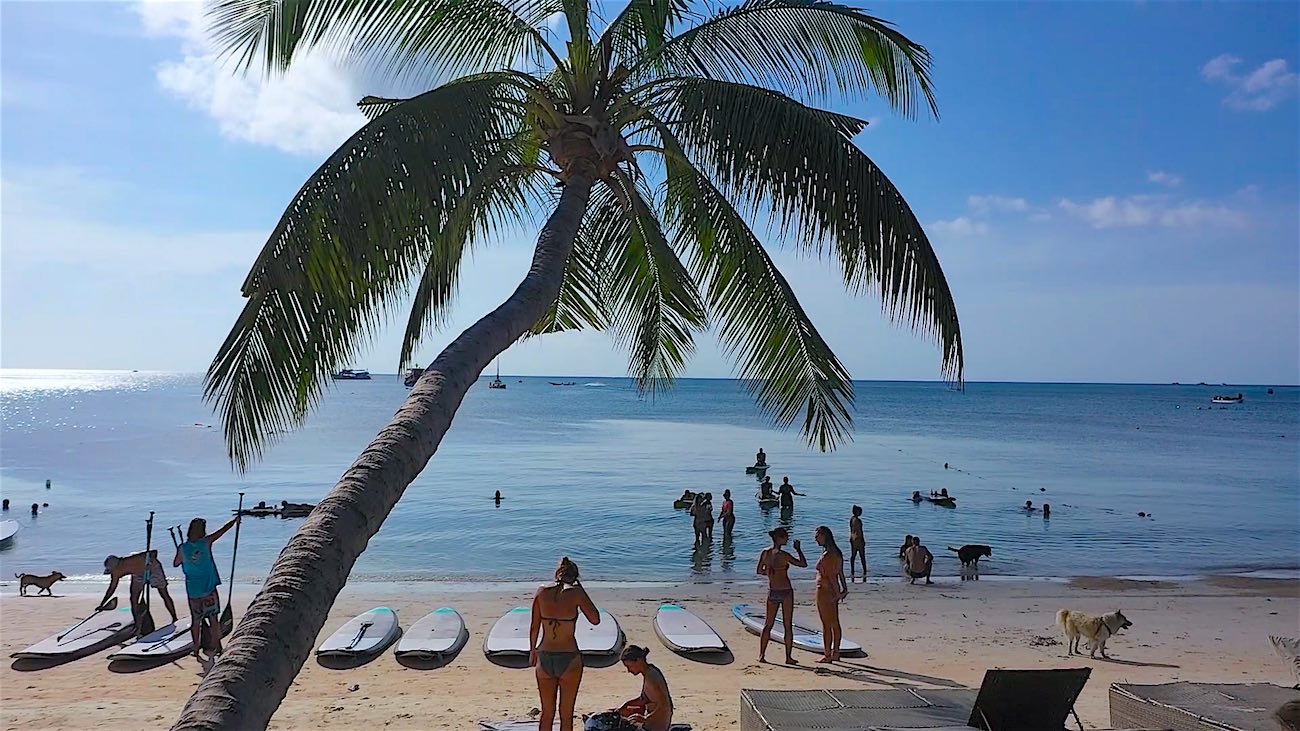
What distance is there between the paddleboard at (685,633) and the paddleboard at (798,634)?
62cm

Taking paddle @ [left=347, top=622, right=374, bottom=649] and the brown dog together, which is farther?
the brown dog

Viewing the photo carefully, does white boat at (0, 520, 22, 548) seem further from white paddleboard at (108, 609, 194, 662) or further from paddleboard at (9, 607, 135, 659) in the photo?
white paddleboard at (108, 609, 194, 662)

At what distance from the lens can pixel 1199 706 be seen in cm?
572

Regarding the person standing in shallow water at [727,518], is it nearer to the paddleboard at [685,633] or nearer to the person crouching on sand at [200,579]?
the paddleboard at [685,633]

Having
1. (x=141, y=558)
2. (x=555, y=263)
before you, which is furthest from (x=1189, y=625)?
(x=141, y=558)

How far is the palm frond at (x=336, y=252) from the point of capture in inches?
188

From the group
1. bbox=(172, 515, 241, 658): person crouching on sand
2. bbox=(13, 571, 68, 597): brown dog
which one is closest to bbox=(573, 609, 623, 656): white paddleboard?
bbox=(172, 515, 241, 658): person crouching on sand

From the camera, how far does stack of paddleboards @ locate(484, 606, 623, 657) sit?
10438 millimetres

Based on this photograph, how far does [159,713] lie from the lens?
26.3 feet

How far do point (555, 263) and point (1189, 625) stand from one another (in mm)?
12535

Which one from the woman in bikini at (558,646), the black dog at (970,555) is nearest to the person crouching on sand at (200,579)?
the woman in bikini at (558,646)

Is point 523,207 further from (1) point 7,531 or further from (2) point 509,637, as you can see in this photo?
(1) point 7,531

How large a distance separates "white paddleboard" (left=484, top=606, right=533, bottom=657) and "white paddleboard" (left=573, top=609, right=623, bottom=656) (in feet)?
A: 2.20

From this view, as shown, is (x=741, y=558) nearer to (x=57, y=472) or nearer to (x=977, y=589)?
(x=977, y=589)
